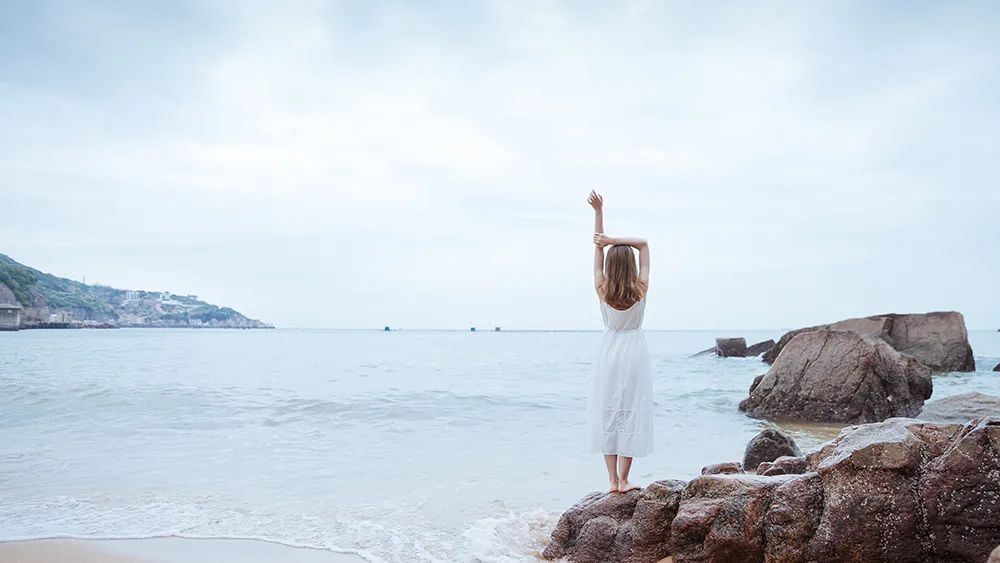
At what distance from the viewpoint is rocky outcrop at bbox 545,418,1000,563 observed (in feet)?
12.1

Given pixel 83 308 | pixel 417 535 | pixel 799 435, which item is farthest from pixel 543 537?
pixel 83 308

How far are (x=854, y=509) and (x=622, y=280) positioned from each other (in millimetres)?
2190

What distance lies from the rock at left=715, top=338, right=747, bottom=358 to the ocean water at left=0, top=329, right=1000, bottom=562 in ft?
58.1

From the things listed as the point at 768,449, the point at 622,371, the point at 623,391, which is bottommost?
the point at 768,449

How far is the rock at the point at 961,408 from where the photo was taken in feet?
34.4

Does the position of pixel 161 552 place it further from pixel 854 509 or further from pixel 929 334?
pixel 929 334

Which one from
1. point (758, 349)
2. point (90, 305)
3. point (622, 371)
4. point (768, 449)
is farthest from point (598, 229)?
point (90, 305)

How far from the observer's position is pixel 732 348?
38469 millimetres

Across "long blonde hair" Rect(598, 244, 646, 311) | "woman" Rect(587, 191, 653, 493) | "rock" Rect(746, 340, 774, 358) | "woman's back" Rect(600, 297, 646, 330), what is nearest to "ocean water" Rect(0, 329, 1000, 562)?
"woman" Rect(587, 191, 653, 493)

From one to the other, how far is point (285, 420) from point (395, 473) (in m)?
5.71

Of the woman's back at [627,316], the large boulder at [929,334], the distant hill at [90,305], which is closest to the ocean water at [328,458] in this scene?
the woman's back at [627,316]

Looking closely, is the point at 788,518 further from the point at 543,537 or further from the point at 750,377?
the point at 750,377

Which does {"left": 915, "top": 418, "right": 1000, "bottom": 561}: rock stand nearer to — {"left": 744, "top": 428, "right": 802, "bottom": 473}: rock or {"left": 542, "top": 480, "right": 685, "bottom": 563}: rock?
{"left": 542, "top": 480, "right": 685, "bottom": 563}: rock

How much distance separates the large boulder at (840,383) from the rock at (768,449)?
6001 millimetres
